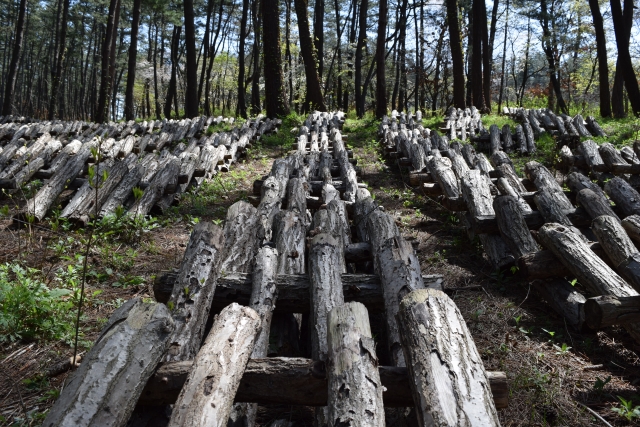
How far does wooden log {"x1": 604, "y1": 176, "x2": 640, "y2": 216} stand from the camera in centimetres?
405

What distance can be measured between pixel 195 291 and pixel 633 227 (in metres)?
3.02

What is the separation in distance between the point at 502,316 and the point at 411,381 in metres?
1.67

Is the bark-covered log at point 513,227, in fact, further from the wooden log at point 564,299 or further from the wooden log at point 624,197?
the wooden log at point 624,197

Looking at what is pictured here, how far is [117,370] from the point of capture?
163 cm

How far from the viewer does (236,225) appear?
3.18 m

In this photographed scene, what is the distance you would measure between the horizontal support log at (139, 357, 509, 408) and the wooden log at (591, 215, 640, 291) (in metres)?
1.50

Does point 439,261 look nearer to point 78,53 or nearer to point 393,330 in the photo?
point 393,330

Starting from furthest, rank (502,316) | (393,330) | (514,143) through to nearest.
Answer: (514,143) → (502,316) → (393,330)

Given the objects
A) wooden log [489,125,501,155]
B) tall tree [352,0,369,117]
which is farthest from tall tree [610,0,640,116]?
tall tree [352,0,369,117]

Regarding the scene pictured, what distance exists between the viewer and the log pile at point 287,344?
5.03 feet

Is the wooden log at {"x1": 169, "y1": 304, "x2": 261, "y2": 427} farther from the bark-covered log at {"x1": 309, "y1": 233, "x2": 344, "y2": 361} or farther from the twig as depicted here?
the twig

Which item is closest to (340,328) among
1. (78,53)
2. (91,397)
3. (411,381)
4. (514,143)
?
(411,381)

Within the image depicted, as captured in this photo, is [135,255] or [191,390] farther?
[135,255]

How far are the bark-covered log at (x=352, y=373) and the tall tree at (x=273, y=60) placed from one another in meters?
12.4
